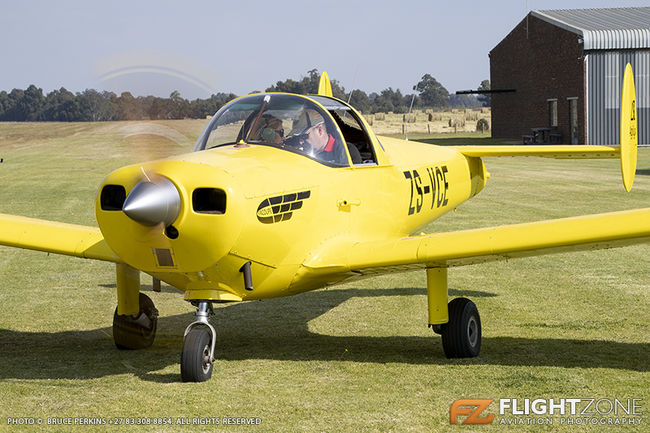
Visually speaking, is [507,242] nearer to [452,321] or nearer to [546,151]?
[452,321]

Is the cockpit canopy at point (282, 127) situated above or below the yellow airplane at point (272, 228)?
above

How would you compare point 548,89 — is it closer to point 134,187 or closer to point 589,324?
point 589,324

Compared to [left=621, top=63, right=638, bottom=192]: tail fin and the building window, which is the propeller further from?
the building window

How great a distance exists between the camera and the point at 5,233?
26.8 ft

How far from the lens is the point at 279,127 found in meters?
7.35

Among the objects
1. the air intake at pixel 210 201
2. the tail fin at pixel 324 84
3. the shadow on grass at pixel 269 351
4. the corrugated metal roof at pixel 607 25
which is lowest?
the shadow on grass at pixel 269 351

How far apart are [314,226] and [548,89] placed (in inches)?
1833

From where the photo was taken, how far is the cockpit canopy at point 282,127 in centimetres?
733

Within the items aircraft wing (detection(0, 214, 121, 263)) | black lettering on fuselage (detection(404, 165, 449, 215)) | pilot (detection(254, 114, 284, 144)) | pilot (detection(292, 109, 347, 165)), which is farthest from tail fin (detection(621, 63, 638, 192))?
aircraft wing (detection(0, 214, 121, 263))

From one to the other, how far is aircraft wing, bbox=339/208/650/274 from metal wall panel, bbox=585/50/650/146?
41058 mm

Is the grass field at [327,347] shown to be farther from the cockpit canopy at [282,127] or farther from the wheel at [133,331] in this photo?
the cockpit canopy at [282,127]

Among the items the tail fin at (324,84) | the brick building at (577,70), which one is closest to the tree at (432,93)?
the brick building at (577,70)

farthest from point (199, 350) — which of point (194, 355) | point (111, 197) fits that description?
point (111, 197)

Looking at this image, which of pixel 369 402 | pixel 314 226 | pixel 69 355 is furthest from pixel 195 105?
pixel 69 355
